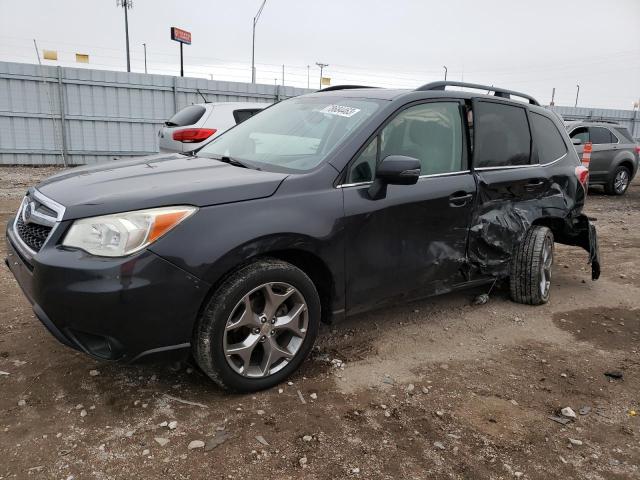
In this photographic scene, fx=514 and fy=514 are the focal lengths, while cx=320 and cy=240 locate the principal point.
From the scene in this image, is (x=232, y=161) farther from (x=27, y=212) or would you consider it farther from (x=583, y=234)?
(x=583, y=234)

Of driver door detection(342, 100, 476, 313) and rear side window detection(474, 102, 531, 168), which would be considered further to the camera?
rear side window detection(474, 102, 531, 168)

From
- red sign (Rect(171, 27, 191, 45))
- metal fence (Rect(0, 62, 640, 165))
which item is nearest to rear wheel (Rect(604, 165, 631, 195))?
metal fence (Rect(0, 62, 640, 165))

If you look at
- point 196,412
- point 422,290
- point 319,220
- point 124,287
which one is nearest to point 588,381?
point 422,290

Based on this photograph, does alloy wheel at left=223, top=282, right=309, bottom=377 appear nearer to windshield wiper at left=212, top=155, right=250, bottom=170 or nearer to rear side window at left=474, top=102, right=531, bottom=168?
windshield wiper at left=212, top=155, right=250, bottom=170

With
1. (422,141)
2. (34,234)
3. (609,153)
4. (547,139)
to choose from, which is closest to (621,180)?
(609,153)

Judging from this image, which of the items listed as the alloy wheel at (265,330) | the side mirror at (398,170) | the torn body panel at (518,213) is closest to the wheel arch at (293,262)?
the alloy wheel at (265,330)

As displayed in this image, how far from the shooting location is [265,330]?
2762 millimetres

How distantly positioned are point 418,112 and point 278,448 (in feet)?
7.56

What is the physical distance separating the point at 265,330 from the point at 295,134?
1.37m

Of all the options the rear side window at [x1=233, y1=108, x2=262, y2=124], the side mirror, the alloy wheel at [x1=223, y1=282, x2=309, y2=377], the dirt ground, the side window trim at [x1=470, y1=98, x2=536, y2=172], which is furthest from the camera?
the rear side window at [x1=233, y1=108, x2=262, y2=124]

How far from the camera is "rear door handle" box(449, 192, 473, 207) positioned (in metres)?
3.54

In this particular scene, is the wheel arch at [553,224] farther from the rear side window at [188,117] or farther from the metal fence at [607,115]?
the metal fence at [607,115]

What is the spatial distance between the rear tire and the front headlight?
9.90 ft

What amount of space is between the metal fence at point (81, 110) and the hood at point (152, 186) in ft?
38.5
